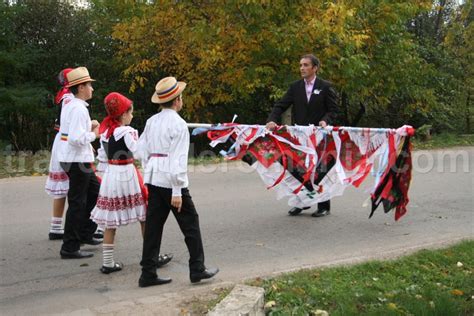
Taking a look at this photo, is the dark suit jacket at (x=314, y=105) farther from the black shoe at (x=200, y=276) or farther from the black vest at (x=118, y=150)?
the black shoe at (x=200, y=276)

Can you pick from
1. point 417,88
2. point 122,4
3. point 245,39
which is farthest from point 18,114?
point 417,88

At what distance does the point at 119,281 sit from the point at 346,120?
16.7 metres

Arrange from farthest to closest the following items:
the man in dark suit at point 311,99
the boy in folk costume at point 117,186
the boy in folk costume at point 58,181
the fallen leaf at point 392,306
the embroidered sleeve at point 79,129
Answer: the man in dark suit at point 311,99 < the boy in folk costume at point 58,181 < the embroidered sleeve at point 79,129 < the boy in folk costume at point 117,186 < the fallen leaf at point 392,306

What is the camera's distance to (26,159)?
13617mm

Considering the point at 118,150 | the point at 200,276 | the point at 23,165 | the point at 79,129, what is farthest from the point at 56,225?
the point at 23,165

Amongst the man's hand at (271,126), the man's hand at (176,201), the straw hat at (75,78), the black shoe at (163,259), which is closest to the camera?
the man's hand at (176,201)

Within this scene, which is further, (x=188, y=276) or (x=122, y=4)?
(x=122, y=4)

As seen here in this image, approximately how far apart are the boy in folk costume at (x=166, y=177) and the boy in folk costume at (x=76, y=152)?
101 cm

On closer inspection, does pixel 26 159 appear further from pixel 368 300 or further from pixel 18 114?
pixel 368 300

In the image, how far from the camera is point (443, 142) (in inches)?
690

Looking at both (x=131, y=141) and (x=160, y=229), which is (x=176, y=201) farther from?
(x=131, y=141)

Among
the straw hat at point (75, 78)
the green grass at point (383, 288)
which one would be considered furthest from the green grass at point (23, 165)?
the green grass at point (383, 288)

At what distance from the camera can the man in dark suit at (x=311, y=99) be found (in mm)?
7938

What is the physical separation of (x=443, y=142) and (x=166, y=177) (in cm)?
1378
